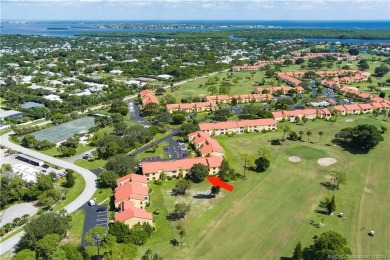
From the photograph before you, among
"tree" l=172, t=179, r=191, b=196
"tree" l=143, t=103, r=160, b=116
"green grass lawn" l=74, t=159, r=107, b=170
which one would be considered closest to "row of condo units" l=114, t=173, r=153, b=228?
"tree" l=172, t=179, r=191, b=196

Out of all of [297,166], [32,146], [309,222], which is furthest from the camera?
[32,146]

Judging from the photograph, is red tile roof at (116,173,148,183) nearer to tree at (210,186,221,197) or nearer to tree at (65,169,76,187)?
tree at (65,169,76,187)

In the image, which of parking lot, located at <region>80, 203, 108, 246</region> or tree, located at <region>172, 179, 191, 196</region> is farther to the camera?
tree, located at <region>172, 179, 191, 196</region>

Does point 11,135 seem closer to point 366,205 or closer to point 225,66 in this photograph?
point 366,205

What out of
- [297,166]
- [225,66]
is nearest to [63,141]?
[297,166]

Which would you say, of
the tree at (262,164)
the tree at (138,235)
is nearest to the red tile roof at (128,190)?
the tree at (138,235)

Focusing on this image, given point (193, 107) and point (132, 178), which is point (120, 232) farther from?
point (193, 107)
